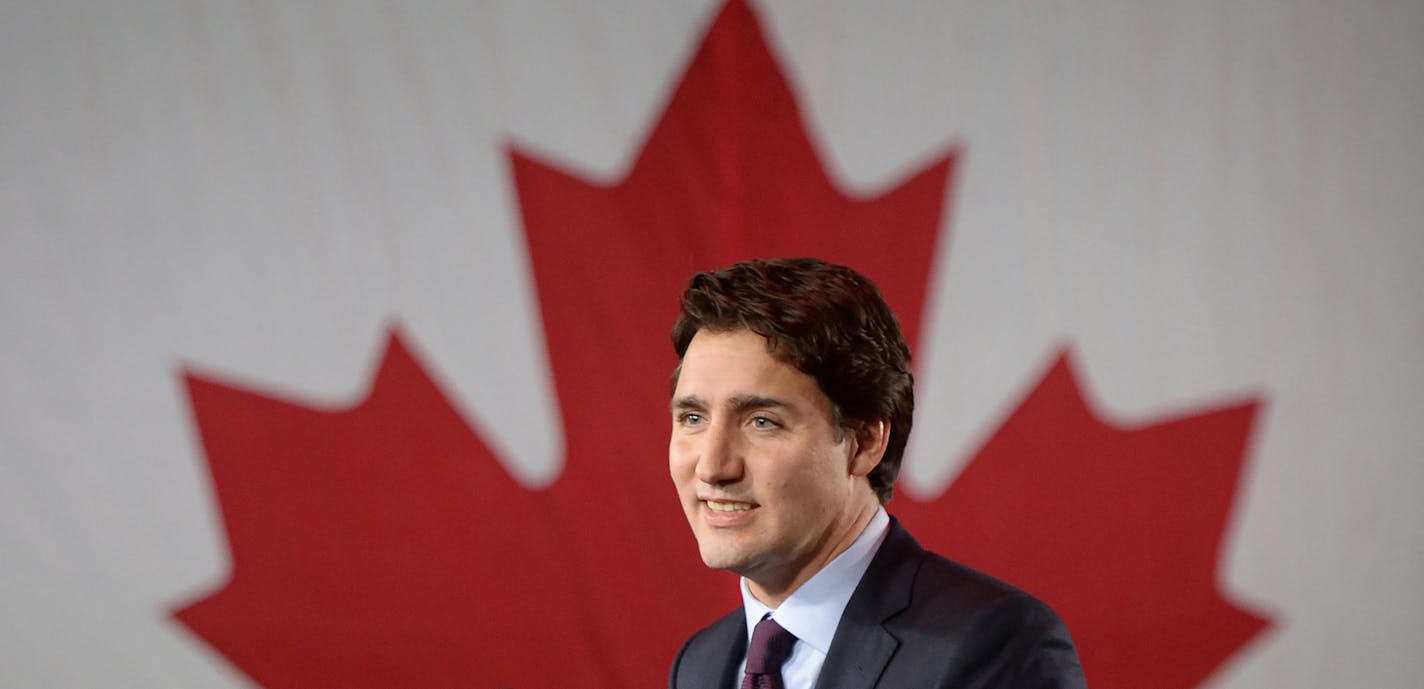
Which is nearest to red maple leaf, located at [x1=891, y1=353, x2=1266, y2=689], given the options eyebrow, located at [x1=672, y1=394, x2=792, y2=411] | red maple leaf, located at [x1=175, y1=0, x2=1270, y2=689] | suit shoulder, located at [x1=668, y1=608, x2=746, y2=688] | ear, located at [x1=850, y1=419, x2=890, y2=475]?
red maple leaf, located at [x1=175, y1=0, x2=1270, y2=689]

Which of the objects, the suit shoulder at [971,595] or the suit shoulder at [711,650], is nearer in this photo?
the suit shoulder at [971,595]

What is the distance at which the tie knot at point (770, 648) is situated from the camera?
1.23 metres

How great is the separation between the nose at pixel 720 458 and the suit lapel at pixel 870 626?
0.53 ft

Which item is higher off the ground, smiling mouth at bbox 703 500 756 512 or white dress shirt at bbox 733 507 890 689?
smiling mouth at bbox 703 500 756 512

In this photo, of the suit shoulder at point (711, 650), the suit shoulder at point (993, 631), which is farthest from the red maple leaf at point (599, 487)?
the suit shoulder at point (993, 631)

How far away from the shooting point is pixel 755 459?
1.18 meters

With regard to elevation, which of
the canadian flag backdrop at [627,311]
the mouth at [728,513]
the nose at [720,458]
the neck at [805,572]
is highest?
the canadian flag backdrop at [627,311]

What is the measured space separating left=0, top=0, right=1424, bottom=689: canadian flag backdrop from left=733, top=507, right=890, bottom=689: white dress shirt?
1137 millimetres

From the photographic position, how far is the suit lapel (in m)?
1.16

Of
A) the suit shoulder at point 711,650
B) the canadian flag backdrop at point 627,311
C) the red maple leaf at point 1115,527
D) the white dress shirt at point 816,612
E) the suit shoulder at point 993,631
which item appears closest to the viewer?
the suit shoulder at point 993,631

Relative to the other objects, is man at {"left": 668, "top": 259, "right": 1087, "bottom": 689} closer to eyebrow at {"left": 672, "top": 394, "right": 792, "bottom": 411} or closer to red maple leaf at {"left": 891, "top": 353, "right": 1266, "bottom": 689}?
eyebrow at {"left": 672, "top": 394, "right": 792, "bottom": 411}

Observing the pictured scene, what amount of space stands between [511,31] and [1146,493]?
1.43 m

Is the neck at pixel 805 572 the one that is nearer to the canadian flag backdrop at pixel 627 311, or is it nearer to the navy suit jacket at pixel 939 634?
the navy suit jacket at pixel 939 634

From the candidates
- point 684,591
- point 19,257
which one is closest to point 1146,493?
point 684,591
